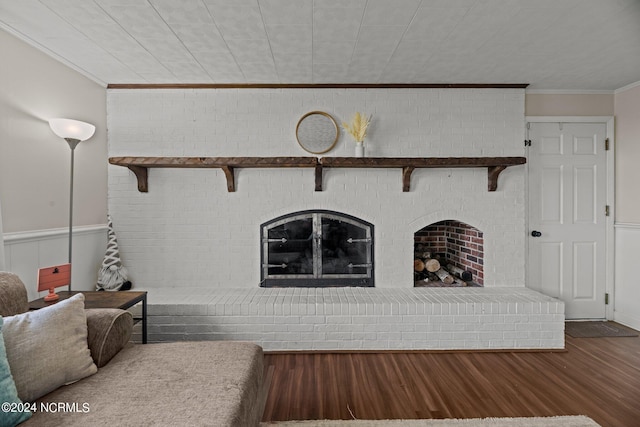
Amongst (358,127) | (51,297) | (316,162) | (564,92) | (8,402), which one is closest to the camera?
(8,402)

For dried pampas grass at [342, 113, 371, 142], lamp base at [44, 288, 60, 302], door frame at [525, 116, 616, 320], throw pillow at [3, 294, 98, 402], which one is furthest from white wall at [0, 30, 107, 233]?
door frame at [525, 116, 616, 320]

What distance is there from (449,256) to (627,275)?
164 cm

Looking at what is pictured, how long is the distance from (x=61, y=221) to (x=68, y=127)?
29.7 inches

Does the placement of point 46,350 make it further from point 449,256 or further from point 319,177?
point 449,256

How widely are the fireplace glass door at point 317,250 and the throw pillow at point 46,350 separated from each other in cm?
174

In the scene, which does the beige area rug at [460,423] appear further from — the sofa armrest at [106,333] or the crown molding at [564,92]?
the crown molding at [564,92]

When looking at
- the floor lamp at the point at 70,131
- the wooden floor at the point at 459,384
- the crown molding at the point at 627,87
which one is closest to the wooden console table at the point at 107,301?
the floor lamp at the point at 70,131

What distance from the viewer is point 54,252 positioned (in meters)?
2.41

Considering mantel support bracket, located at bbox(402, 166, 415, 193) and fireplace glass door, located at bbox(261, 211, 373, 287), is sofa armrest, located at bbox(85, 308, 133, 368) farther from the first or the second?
mantel support bracket, located at bbox(402, 166, 415, 193)

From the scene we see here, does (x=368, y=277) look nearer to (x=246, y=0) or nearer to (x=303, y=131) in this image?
(x=303, y=131)

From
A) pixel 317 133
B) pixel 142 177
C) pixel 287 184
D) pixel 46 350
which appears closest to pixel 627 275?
pixel 317 133

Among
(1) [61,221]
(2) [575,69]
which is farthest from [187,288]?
(2) [575,69]

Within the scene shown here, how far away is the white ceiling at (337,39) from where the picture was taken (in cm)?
187

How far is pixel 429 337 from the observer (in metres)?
2.60
